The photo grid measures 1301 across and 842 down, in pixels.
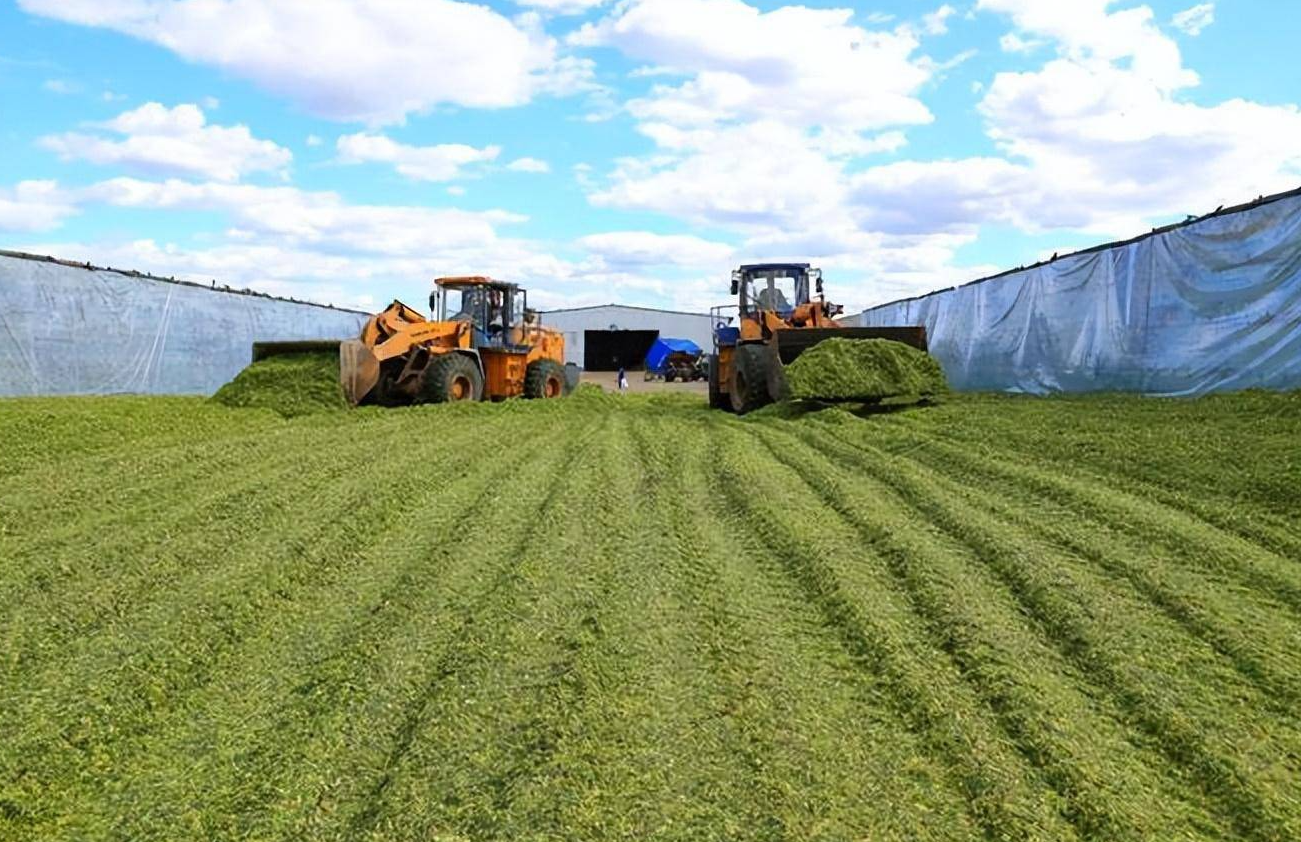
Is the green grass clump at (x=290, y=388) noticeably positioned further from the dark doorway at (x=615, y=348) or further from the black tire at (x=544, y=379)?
the dark doorway at (x=615, y=348)

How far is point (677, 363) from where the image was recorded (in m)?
43.8

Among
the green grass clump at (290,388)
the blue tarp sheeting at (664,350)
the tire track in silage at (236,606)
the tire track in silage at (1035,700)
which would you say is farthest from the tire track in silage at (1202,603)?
the blue tarp sheeting at (664,350)

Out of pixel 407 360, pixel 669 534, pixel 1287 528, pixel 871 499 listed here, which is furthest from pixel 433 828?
pixel 407 360

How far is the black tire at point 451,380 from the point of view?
1363 centimetres

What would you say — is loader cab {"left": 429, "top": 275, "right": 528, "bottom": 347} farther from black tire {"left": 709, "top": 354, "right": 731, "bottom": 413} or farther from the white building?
the white building

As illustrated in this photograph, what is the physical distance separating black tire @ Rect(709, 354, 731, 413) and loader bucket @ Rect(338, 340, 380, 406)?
562 centimetres

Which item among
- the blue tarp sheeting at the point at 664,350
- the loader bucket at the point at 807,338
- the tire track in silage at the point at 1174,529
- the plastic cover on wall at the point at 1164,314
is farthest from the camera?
the blue tarp sheeting at the point at 664,350

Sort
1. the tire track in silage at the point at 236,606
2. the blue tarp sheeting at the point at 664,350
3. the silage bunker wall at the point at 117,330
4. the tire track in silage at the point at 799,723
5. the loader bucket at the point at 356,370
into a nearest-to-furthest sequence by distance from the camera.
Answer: the tire track in silage at the point at 799,723 → the tire track in silage at the point at 236,606 → the loader bucket at the point at 356,370 → the silage bunker wall at the point at 117,330 → the blue tarp sheeting at the point at 664,350

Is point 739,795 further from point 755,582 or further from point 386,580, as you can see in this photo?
point 386,580

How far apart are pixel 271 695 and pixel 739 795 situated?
1.72 metres

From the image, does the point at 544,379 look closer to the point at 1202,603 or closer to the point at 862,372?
the point at 862,372

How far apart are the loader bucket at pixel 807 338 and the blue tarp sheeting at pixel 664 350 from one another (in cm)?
3108

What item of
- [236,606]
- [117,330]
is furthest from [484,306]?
[236,606]

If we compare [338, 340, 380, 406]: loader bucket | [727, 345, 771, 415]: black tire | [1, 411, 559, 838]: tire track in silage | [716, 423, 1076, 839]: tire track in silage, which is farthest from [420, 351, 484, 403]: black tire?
[716, 423, 1076, 839]: tire track in silage
